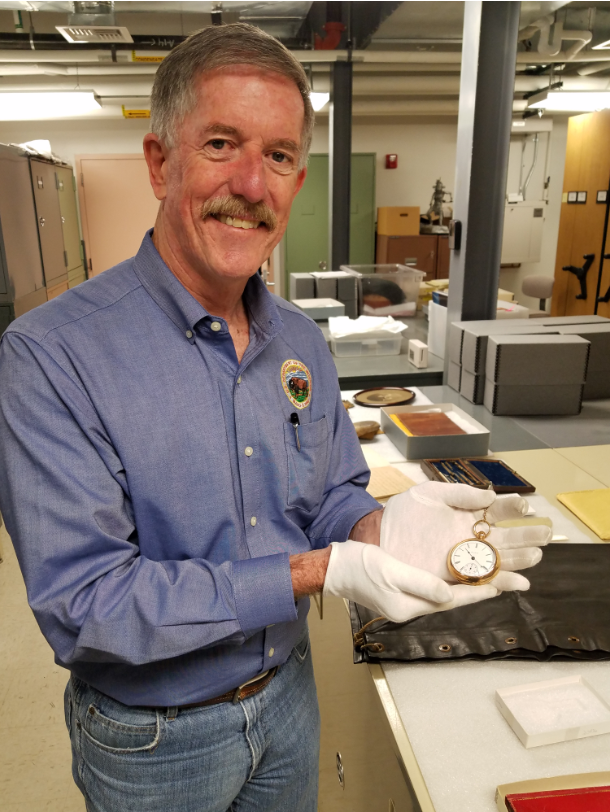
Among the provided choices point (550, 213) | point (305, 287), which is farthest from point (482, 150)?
point (550, 213)

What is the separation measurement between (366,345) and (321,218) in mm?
4360

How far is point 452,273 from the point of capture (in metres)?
3.08

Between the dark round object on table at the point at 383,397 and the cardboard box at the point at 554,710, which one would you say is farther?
the dark round object on table at the point at 383,397

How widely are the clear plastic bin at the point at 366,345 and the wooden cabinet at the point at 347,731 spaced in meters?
1.74

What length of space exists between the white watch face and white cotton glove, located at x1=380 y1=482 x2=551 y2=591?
0.02 meters

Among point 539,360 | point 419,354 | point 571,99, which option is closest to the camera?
point 539,360

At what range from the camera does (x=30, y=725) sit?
7.23 feet

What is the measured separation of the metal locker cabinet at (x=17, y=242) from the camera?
3.49 meters

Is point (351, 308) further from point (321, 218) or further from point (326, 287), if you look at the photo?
point (321, 218)

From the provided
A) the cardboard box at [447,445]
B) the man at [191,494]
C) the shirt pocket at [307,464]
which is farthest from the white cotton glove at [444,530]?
the cardboard box at [447,445]

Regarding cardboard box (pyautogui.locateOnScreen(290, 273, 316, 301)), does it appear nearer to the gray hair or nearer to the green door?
the green door

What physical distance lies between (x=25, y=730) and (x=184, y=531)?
1727 mm

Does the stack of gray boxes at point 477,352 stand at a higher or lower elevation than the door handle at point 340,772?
higher

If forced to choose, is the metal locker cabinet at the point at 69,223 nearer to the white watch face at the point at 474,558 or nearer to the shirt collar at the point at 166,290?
the shirt collar at the point at 166,290
